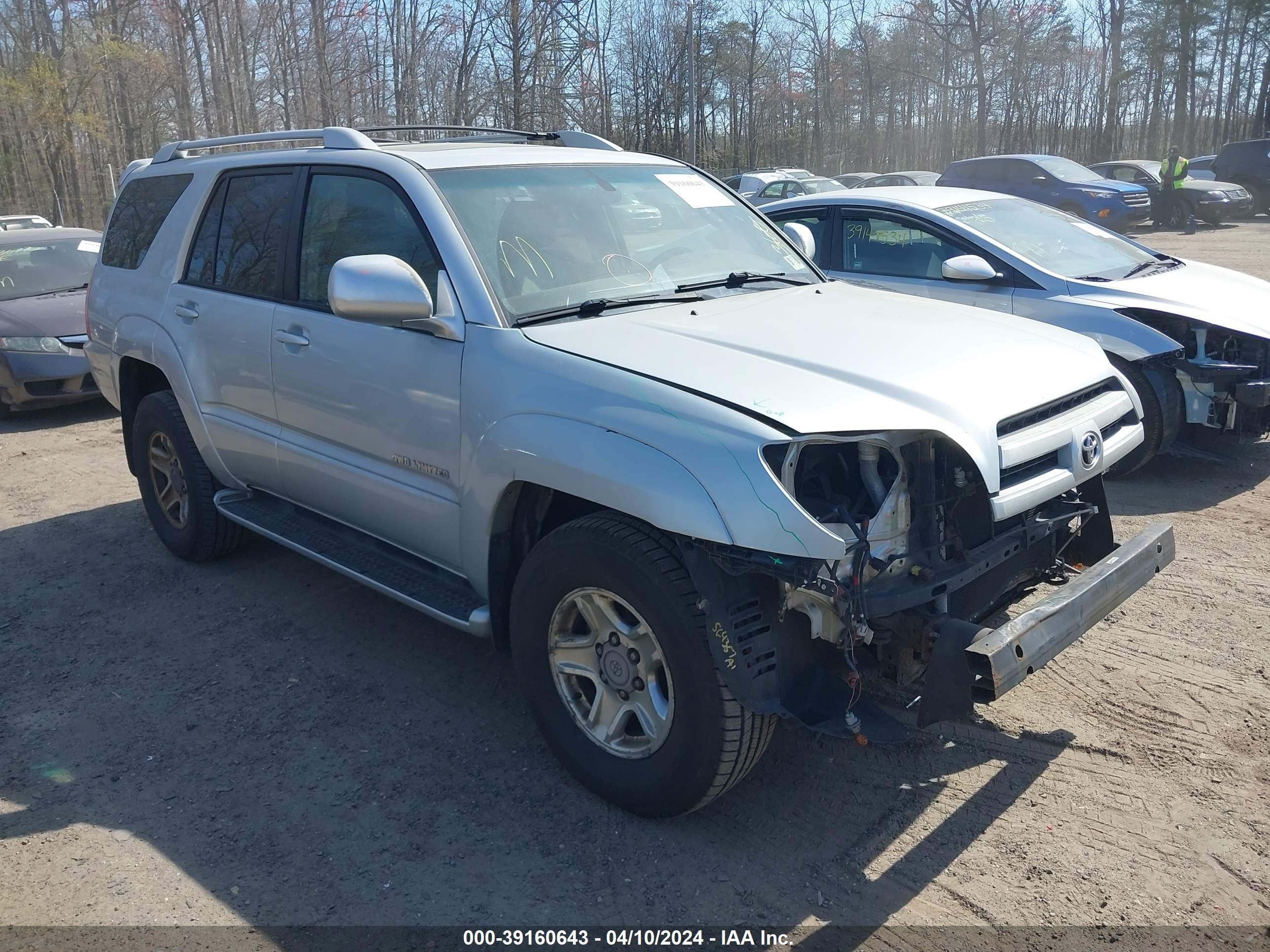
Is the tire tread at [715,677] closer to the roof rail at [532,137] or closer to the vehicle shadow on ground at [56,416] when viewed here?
the roof rail at [532,137]

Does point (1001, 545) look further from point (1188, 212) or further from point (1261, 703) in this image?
point (1188, 212)

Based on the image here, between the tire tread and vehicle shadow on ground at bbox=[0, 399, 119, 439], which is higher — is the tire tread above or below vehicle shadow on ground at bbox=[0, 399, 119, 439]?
above

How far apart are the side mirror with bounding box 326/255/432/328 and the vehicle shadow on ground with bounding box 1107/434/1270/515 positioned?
4.10 metres

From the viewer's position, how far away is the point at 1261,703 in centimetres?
371

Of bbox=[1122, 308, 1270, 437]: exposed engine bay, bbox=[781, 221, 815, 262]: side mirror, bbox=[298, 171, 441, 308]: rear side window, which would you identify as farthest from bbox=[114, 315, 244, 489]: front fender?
bbox=[1122, 308, 1270, 437]: exposed engine bay

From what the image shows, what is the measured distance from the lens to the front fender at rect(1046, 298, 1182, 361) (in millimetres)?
5781

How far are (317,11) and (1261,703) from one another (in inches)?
1089

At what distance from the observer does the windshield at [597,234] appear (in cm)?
369

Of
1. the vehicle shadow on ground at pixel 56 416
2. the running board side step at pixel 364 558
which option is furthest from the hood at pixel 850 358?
the vehicle shadow on ground at pixel 56 416

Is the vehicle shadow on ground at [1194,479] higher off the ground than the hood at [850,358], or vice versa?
the hood at [850,358]

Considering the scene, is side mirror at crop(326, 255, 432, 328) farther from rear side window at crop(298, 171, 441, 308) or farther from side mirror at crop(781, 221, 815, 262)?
side mirror at crop(781, 221, 815, 262)

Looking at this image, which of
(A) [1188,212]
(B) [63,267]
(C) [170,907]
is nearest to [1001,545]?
(C) [170,907]

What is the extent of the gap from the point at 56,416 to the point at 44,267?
1.72 metres

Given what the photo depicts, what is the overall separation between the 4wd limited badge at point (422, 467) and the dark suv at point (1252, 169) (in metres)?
29.5
